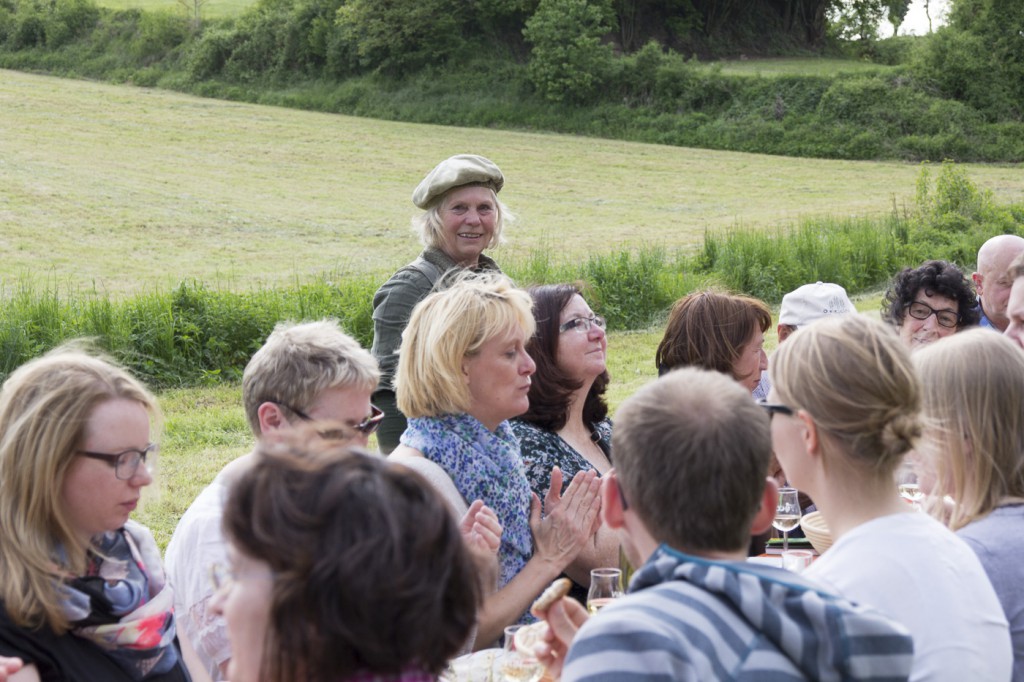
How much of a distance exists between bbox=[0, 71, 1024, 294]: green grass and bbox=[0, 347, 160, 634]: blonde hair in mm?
12790

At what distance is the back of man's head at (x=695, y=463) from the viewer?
6.32 feet

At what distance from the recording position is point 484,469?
11.6 feet

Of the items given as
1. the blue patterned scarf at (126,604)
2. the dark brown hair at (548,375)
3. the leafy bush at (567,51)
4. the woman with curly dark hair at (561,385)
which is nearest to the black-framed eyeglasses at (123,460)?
the blue patterned scarf at (126,604)

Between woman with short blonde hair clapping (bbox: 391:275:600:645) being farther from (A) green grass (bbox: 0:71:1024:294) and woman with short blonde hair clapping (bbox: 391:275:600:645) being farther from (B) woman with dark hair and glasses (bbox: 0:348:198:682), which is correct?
(A) green grass (bbox: 0:71:1024:294)

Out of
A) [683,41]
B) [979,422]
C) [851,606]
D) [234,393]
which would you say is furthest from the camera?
[683,41]

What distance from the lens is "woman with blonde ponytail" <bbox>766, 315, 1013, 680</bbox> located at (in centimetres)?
221

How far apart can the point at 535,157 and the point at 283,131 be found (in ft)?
29.1

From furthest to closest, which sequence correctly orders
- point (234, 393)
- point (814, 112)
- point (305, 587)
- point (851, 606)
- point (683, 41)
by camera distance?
point (683, 41) < point (814, 112) < point (234, 393) < point (851, 606) < point (305, 587)

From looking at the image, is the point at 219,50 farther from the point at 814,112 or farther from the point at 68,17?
the point at 814,112

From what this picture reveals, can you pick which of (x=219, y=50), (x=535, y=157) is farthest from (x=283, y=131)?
(x=219, y=50)

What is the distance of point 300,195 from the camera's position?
28.7 meters

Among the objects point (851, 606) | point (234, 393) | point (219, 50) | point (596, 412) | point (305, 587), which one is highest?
point (219, 50)

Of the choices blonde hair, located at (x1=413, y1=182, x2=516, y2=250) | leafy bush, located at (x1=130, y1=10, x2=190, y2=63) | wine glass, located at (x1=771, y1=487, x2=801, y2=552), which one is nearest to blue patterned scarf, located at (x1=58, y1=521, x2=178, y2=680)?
wine glass, located at (x1=771, y1=487, x2=801, y2=552)

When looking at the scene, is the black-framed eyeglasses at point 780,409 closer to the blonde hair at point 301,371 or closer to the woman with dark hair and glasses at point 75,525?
the blonde hair at point 301,371
